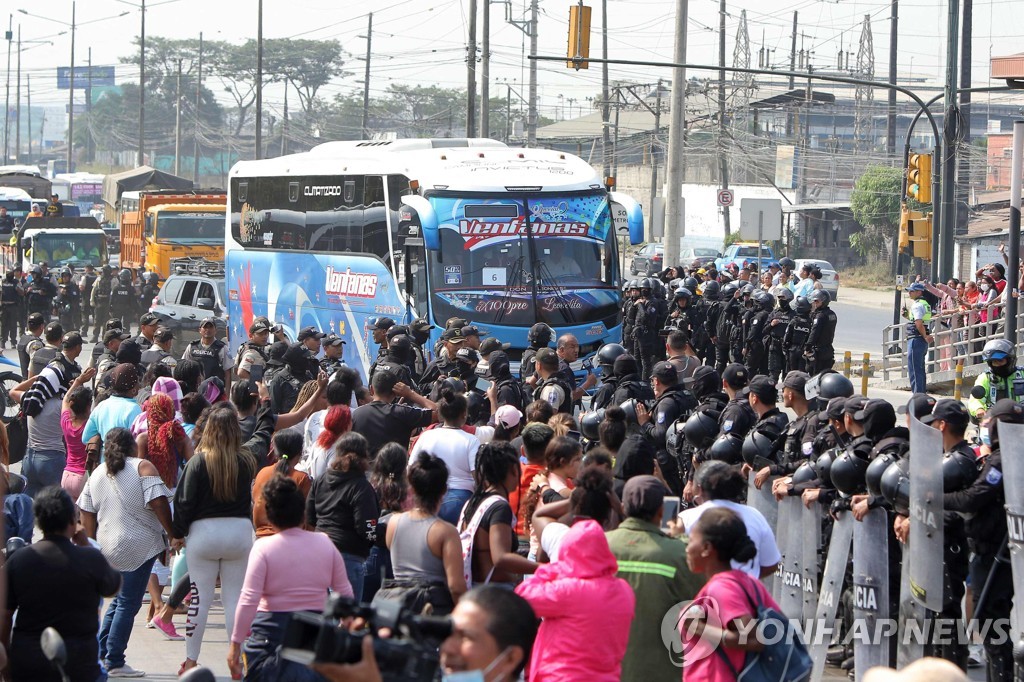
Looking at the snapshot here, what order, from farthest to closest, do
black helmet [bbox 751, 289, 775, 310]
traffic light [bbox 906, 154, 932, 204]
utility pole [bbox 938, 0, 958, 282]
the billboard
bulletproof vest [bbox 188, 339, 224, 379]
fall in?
the billboard < traffic light [bbox 906, 154, 932, 204] < utility pole [bbox 938, 0, 958, 282] < black helmet [bbox 751, 289, 775, 310] < bulletproof vest [bbox 188, 339, 224, 379]

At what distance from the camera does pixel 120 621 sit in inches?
305

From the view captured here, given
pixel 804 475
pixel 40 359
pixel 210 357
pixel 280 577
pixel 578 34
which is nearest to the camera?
pixel 280 577

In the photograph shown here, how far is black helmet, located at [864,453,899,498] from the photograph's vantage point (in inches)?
268

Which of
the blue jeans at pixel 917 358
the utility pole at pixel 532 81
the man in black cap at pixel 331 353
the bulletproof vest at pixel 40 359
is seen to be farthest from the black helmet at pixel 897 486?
the utility pole at pixel 532 81

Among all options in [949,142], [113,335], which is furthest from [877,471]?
[949,142]

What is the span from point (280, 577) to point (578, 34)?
17.4 m

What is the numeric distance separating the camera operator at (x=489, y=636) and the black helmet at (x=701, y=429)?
4494 millimetres

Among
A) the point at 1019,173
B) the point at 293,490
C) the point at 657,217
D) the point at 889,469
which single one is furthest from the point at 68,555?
the point at 657,217

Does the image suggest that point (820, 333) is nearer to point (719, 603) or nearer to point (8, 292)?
point (719, 603)

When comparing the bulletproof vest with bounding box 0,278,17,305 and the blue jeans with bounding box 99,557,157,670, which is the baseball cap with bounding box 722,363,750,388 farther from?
the bulletproof vest with bounding box 0,278,17,305

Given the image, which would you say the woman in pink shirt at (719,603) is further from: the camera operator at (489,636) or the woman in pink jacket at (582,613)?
the camera operator at (489,636)

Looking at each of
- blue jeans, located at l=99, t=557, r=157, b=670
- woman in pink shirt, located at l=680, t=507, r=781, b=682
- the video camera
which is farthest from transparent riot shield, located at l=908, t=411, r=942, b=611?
blue jeans, located at l=99, t=557, r=157, b=670

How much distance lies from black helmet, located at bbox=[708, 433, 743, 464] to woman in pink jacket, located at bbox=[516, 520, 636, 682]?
121 inches

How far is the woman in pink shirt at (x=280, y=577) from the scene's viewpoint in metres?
6.02
